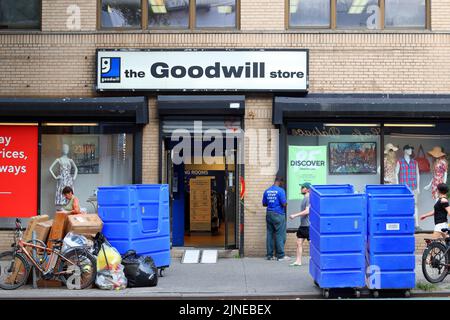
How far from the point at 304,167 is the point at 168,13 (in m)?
4.67

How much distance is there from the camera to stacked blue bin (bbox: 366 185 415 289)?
9.13 metres

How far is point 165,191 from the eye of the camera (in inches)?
437

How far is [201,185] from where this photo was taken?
15.3 meters

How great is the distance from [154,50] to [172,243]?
14.5 feet

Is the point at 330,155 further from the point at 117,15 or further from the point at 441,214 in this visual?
the point at 117,15

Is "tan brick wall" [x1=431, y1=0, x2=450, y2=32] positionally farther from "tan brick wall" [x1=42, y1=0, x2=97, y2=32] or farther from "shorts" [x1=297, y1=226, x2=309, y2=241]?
"tan brick wall" [x1=42, y1=0, x2=97, y2=32]

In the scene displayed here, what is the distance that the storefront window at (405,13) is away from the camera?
44.5 ft

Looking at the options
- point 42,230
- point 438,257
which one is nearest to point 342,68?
point 438,257

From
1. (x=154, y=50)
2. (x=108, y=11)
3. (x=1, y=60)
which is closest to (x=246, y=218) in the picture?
(x=154, y=50)

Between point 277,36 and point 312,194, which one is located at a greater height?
point 277,36

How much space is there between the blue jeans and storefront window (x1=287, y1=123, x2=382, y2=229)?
0.85 metres

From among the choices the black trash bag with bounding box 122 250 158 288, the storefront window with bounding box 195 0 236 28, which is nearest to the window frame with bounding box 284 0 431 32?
the storefront window with bounding box 195 0 236 28

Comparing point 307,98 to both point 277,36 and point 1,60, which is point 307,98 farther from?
point 1,60

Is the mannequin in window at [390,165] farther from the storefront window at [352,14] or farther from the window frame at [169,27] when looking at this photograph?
the window frame at [169,27]
